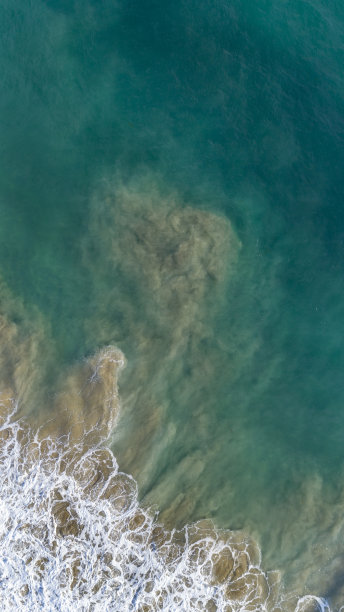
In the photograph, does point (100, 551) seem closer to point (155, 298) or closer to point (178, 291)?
point (155, 298)

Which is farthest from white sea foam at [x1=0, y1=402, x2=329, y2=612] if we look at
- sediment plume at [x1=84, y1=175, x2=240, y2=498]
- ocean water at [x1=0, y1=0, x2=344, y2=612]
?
sediment plume at [x1=84, y1=175, x2=240, y2=498]

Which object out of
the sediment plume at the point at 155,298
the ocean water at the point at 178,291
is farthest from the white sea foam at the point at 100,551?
the sediment plume at the point at 155,298

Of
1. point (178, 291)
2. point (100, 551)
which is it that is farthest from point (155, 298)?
point (100, 551)

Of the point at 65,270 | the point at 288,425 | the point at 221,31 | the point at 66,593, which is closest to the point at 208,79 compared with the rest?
the point at 221,31

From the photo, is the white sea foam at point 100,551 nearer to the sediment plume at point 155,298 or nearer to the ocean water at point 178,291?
the ocean water at point 178,291

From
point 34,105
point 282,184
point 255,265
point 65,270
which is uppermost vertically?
point 282,184

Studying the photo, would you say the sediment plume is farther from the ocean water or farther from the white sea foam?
the white sea foam

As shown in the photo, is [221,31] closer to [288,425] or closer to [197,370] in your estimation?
[197,370]
